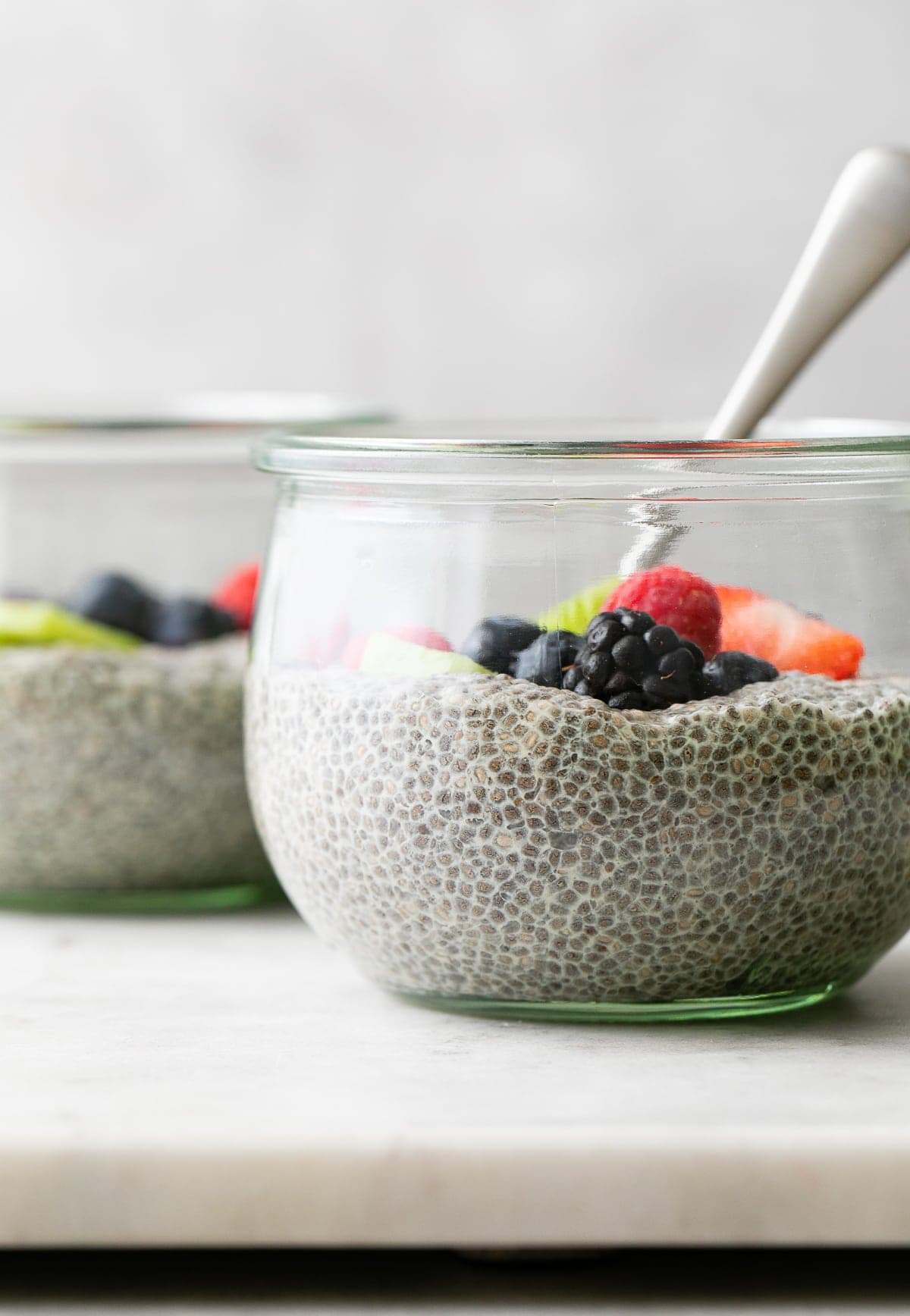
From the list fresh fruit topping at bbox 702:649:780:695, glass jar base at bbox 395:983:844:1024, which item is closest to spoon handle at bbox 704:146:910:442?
fresh fruit topping at bbox 702:649:780:695

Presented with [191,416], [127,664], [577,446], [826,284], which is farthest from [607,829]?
[191,416]

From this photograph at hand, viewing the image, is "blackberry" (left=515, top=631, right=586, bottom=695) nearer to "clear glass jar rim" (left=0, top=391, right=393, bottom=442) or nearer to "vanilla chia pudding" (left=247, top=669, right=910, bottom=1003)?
"vanilla chia pudding" (left=247, top=669, right=910, bottom=1003)

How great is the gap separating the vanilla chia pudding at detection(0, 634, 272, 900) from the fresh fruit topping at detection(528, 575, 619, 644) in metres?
0.29

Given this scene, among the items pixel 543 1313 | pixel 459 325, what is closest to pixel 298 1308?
pixel 543 1313

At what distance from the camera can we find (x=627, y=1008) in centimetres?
66

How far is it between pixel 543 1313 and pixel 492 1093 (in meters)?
0.09

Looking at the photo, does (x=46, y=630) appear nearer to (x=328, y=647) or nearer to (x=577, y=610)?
(x=328, y=647)

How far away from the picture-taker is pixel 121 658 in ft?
2.88

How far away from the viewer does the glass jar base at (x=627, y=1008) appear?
66 cm

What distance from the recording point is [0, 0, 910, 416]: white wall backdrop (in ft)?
4.53

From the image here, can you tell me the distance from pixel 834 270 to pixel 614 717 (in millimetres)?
215

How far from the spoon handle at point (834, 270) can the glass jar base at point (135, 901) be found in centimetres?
40

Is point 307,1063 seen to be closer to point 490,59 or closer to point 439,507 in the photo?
point 439,507

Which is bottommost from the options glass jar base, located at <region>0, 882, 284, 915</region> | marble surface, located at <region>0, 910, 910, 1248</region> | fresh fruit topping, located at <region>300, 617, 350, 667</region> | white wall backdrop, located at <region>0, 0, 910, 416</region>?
glass jar base, located at <region>0, 882, 284, 915</region>
